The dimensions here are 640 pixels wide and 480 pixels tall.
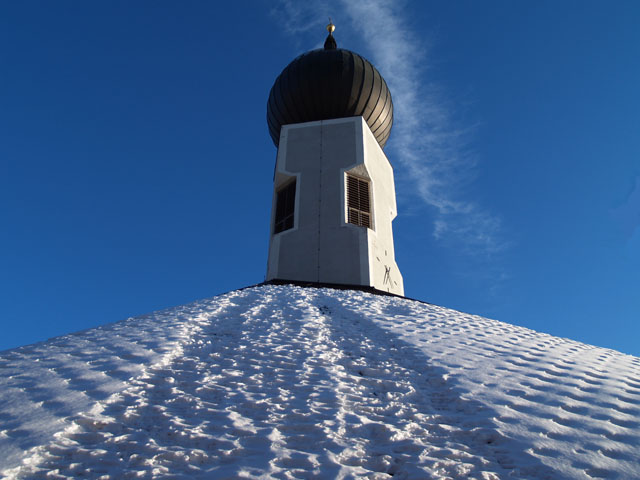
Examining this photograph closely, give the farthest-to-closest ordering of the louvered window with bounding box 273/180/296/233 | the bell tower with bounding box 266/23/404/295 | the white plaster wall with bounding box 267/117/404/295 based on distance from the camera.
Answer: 1. the louvered window with bounding box 273/180/296/233
2. the bell tower with bounding box 266/23/404/295
3. the white plaster wall with bounding box 267/117/404/295

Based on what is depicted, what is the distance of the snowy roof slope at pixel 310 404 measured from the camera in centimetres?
250

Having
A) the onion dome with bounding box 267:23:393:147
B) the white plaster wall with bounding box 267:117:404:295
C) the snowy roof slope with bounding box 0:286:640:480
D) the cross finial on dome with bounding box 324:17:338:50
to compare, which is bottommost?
the snowy roof slope with bounding box 0:286:640:480

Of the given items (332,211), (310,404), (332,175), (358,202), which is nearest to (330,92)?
(332,175)

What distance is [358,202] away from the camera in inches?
456

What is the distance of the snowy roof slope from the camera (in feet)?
8.21

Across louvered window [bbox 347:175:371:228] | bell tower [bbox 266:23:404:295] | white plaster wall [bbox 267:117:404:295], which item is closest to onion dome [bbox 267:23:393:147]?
bell tower [bbox 266:23:404:295]

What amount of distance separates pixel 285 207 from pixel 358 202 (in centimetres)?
195

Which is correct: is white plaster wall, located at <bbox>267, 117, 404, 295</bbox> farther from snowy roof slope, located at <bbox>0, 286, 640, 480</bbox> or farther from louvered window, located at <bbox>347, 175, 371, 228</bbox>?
snowy roof slope, located at <bbox>0, 286, 640, 480</bbox>

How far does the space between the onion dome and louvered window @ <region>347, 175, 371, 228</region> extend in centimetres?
243

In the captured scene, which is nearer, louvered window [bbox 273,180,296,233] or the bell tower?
the bell tower

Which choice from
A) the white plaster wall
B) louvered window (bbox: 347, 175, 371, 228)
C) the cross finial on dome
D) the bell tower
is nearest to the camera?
the white plaster wall

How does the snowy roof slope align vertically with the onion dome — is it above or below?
below

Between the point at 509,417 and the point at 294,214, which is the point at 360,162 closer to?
the point at 294,214

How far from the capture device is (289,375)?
151 inches
